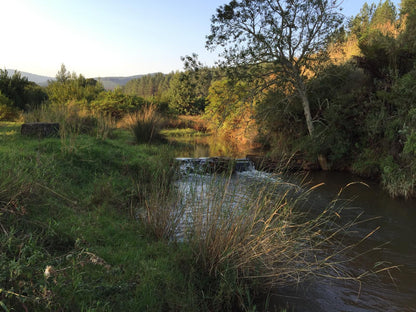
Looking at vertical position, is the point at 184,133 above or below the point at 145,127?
below

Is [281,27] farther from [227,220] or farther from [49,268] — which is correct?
[49,268]

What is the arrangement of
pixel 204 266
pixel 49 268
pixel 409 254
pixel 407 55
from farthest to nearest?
pixel 407 55, pixel 409 254, pixel 204 266, pixel 49 268

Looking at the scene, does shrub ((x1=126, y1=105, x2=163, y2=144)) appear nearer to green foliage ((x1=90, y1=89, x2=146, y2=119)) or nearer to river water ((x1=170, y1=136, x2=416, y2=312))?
river water ((x1=170, y1=136, x2=416, y2=312))

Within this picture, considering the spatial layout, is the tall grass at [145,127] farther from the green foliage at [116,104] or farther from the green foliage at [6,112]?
the green foliage at [116,104]

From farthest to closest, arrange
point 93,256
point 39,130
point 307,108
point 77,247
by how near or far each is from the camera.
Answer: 1. point 307,108
2. point 39,130
3. point 77,247
4. point 93,256

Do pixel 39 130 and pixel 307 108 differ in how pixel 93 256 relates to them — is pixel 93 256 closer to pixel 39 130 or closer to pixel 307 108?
pixel 39 130

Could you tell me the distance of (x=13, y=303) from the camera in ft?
6.39

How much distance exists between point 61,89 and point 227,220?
56.7 feet

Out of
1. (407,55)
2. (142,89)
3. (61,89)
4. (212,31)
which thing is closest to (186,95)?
(61,89)

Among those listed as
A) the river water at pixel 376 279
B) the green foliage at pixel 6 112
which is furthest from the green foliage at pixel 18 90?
the river water at pixel 376 279

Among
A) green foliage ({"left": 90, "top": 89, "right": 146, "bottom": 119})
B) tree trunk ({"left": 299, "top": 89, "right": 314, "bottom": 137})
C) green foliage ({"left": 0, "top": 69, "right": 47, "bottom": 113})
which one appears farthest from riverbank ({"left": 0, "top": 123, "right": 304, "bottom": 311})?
green foliage ({"left": 0, "top": 69, "right": 47, "bottom": 113})

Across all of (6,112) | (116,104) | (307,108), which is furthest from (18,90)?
(307,108)

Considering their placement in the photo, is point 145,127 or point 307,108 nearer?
point 307,108

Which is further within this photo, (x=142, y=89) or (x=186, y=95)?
(x=142, y=89)
